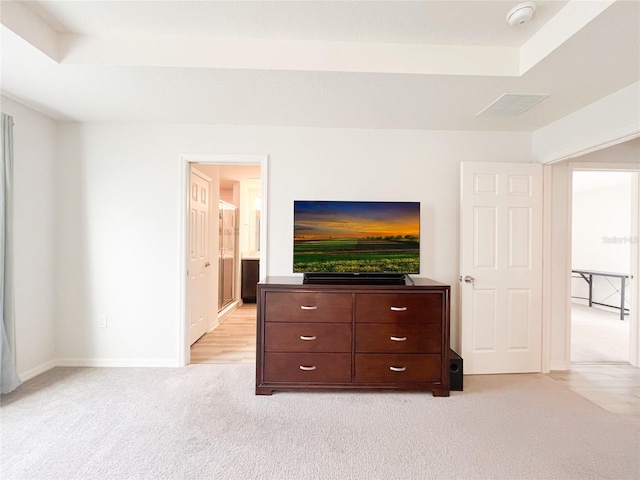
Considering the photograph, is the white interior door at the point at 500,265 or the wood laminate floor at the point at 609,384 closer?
the wood laminate floor at the point at 609,384

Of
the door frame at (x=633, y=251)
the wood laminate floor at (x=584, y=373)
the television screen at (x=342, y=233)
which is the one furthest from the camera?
the door frame at (x=633, y=251)

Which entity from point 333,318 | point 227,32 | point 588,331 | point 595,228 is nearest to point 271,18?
point 227,32

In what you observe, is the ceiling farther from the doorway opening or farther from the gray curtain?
the doorway opening

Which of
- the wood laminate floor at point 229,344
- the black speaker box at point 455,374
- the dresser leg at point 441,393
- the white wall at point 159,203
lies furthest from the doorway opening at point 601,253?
the wood laminate floor at point 229,344

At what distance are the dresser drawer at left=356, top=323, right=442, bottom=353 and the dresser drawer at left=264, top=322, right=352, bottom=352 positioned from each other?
14 centimetres

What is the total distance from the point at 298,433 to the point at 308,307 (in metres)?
0.88

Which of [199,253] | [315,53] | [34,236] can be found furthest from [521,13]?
[34,236]

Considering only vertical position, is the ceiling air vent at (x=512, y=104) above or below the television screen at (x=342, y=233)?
above

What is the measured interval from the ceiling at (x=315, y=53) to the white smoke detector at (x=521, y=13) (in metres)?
0.05

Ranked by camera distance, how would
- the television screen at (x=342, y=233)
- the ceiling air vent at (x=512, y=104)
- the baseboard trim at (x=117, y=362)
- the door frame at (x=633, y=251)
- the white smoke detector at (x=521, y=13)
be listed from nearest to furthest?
the white smoke detector at (x=521, y=13) < the ceiling air vent at (x=512, y=104) < the television screen at (x=342, y=233) < the baseboard trim at (x=117, y=362) < the door frame at (x=633, y=251)

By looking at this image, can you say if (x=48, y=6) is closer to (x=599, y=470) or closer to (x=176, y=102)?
(x=176, y=102)

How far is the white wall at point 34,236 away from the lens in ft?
8.78

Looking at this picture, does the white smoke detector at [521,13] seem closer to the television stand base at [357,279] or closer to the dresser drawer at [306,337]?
the television stand base at [357,279]

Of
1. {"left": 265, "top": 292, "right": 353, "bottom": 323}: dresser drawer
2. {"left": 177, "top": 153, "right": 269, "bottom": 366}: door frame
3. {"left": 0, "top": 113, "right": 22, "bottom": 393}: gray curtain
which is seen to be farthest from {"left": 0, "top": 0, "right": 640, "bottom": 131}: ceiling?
{"left": 265, "top": 292, "right": 353, "bottom": 323}: dresser drawer
